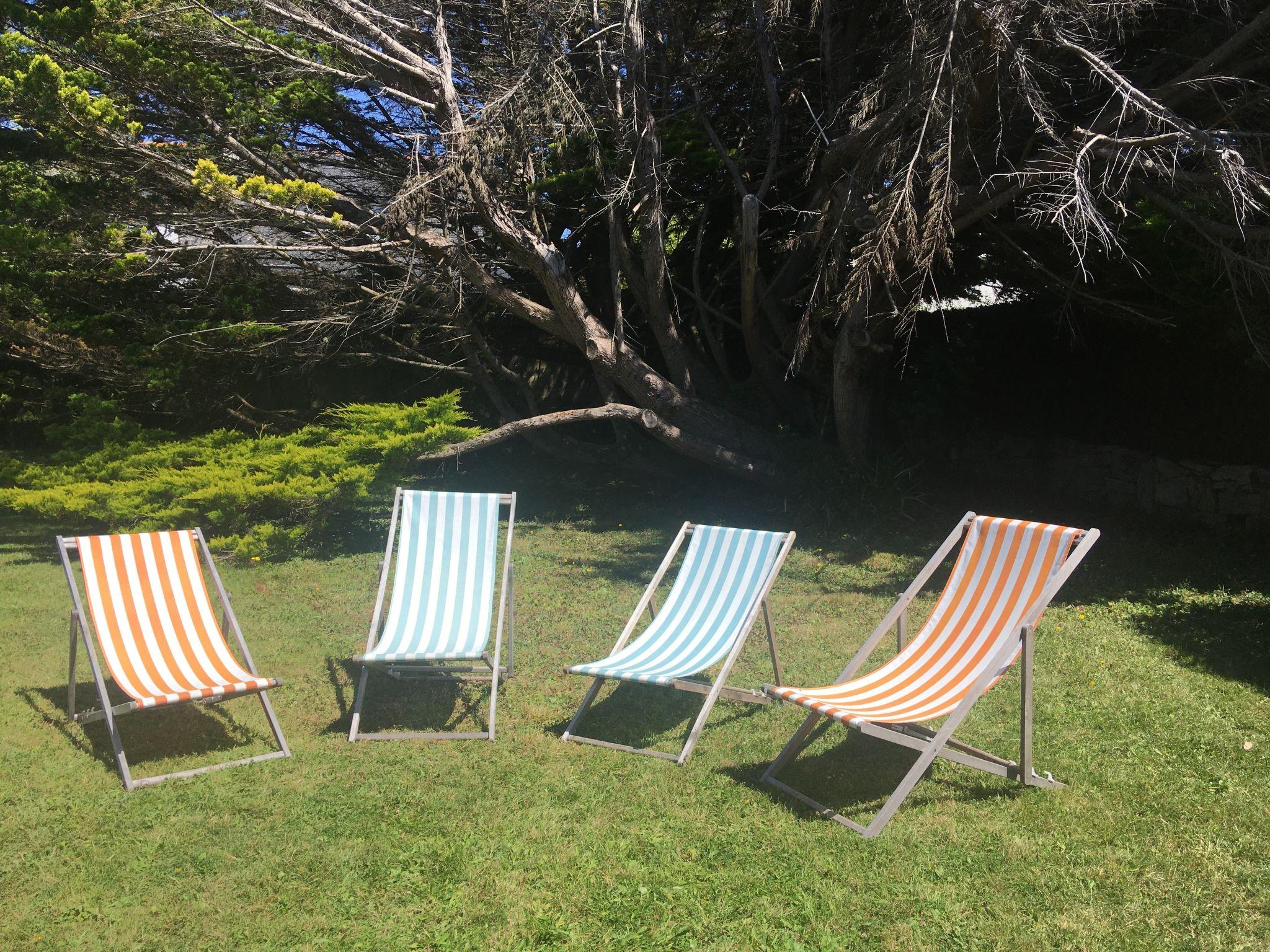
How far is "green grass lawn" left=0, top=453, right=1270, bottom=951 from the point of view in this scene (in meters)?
2.95

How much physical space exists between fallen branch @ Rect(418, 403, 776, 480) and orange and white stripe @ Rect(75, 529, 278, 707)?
442 centimetres

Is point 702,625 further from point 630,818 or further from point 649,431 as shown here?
point 649,431

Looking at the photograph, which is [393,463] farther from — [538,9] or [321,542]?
[538,9]

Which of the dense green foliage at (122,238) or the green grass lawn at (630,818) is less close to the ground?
the dense green foliage at (122,238)

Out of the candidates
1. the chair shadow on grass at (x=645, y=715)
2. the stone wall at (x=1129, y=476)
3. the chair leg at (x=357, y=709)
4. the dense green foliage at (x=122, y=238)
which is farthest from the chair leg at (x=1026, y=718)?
the dense green foliage at (x=122, y=238)

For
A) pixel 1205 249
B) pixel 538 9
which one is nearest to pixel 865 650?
pixel 1205 249

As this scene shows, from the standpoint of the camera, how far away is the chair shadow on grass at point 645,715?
4598 mm

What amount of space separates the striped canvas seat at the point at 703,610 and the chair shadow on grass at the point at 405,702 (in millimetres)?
782

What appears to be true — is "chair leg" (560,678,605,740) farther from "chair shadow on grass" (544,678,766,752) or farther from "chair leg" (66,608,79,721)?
"chair leg" (66,608,79,721)

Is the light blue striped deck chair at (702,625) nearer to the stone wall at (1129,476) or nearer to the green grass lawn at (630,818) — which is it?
the green grass lawn at (630,818)

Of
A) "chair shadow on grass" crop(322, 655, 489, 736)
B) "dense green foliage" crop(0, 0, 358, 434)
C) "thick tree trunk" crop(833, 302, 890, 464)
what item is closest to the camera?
"chair shadow on grass" crop(322, 655, 489, 736)

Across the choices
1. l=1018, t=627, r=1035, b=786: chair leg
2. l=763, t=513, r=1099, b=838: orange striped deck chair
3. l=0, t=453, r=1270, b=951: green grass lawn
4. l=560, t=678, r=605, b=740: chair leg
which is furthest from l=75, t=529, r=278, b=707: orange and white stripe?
l=1018, t=627, r=1035, b=786: chair leg

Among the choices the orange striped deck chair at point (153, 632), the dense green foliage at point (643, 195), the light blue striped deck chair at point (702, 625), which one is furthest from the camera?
the dense green foliage at point (643, 195)

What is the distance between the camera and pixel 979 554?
445cm
